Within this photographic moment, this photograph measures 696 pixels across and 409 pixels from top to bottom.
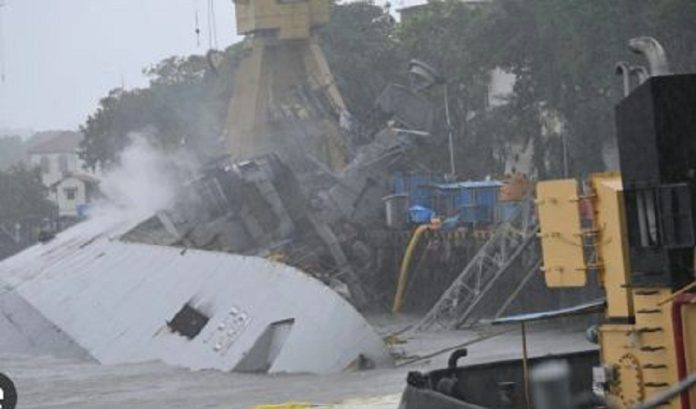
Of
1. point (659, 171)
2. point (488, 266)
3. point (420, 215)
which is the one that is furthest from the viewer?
point (420, 215)

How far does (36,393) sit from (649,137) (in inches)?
906

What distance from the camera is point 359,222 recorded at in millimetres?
49031

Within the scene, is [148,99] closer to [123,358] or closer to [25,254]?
[25,254]

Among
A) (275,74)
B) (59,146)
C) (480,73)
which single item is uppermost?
(59,146)

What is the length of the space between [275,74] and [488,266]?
28337mm

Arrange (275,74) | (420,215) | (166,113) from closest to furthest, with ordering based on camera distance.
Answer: (420,215), (275,74), (166,113)

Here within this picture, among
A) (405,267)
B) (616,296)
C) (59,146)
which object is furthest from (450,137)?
(59,146)

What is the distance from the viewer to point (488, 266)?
4041 centimetres

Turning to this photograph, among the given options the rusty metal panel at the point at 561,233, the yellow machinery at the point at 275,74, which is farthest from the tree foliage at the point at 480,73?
the rusty metal panel at the point at 561,233

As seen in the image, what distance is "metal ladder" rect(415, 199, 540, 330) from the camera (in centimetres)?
3866

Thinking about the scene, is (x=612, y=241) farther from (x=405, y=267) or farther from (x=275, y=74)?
(x=275, y=74)

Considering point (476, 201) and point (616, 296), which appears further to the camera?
point (476, 201)

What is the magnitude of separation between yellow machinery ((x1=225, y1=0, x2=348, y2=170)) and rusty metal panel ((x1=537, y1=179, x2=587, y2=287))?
48.4 meters

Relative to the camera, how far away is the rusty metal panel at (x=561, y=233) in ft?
32.2
